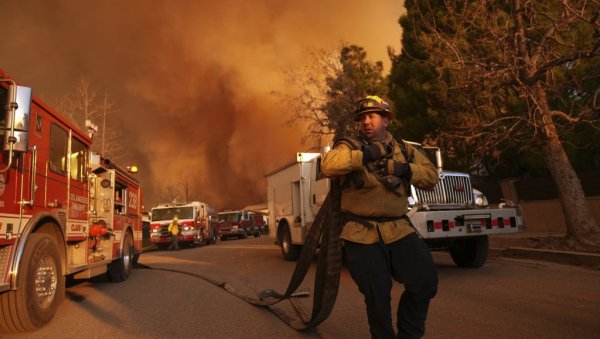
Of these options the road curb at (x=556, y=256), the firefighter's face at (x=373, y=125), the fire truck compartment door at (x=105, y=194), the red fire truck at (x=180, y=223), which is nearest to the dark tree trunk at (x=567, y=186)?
the road curb at (x=556, y=256)

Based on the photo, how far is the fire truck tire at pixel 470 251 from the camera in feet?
29.0

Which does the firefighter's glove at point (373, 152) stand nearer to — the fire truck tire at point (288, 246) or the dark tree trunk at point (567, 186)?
the dark tree trunk at point (567, 186)

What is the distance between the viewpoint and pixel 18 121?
4.35 m

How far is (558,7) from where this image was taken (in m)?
11.9

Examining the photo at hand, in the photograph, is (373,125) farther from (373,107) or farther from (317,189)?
(317,189)

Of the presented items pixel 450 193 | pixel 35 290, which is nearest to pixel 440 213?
pixel 450 193

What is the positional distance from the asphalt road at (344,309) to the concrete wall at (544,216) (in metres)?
8.16

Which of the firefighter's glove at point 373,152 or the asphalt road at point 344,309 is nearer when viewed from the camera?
the firefighter's glove at point 373,152

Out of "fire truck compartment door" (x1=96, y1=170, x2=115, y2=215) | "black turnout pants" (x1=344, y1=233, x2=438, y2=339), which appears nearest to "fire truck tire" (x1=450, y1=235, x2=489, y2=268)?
"fire truck compartment door" (x1=96, y1=170, x2=115, y2=215)

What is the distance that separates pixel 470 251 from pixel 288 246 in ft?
15.5

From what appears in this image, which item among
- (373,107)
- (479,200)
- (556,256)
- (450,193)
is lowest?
(556,256)

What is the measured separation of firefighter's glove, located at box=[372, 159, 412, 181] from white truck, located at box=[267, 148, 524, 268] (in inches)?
114

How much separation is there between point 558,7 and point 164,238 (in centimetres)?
1832

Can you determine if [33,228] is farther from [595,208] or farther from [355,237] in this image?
[595,208]
